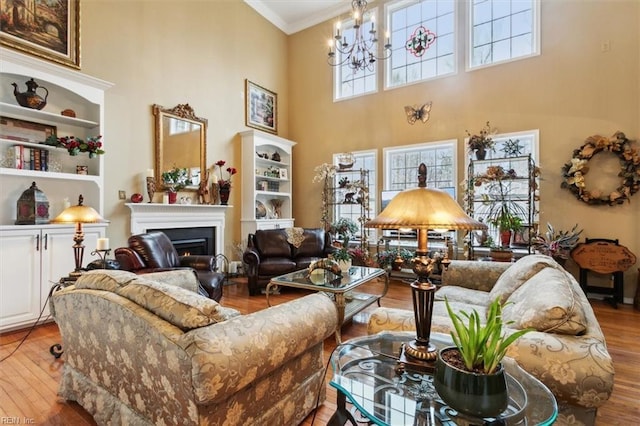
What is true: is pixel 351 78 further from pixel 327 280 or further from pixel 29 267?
pixel 29 267

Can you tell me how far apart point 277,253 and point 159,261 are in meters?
1.93

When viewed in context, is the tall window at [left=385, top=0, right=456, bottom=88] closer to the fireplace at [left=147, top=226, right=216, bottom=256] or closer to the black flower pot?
the fireplace at [left=147, top=226, right=216, bottom=256]

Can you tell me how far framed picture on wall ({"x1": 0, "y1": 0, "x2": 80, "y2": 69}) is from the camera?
3.31 metres

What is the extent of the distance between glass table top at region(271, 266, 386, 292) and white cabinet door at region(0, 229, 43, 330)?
2.43m

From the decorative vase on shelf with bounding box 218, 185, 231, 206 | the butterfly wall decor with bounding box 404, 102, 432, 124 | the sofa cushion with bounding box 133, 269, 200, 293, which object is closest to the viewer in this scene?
the sofa cushion with bounding box 133, 269, 200, 293

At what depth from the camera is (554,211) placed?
14.9ft

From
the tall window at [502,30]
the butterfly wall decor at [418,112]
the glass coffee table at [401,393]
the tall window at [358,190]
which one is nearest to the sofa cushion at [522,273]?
the glass coffee table at [401,393]

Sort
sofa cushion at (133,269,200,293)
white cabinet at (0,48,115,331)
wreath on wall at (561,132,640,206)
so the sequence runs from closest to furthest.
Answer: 1. sofa cushion at (133,269,200,293)
2. white cabinet at (0,48,115,331)
3. wreath on wall at (561,132,640,206)

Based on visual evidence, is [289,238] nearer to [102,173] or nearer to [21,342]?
[102,173]

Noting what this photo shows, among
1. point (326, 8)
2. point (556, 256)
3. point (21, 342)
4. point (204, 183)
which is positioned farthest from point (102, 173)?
point (556, 256)

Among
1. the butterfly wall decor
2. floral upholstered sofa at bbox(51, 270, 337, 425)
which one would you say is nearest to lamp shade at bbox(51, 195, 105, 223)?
floral upholstered sofa at bbox(51, 270, 337, 425)

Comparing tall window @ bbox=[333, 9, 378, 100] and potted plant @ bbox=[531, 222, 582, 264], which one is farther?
tall window @ bbox=[333, 9, 378, 100]

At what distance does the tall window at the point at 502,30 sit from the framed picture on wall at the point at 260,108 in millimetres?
3820

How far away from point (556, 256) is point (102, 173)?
19.3 ft
